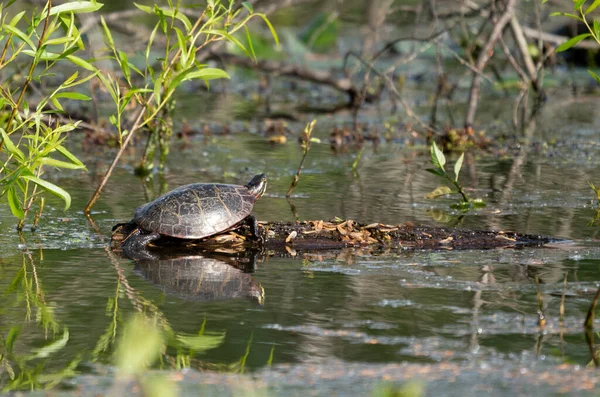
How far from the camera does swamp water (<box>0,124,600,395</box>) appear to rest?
156 inches

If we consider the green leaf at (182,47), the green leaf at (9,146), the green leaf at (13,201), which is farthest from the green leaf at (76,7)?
the green leaf at (13,201)

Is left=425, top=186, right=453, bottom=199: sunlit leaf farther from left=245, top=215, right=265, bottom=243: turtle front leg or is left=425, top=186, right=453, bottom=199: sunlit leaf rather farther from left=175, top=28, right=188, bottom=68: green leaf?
left=175, top=28, right=188, bottom=68: green leaf

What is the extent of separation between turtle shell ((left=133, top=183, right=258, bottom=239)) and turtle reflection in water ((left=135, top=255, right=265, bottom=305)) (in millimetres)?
178

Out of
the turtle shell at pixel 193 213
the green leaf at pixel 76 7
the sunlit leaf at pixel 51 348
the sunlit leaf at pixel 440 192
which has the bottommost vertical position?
the sunlit leaf at pixel 51 348

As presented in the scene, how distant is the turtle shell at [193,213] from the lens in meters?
6.29

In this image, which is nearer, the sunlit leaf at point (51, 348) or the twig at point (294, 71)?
the sunlit leaf at point (51, 348)

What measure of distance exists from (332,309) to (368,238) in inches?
59.7

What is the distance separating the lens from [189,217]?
6.30 meters

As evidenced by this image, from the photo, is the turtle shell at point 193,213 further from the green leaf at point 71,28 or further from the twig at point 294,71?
the twig at point 294,71

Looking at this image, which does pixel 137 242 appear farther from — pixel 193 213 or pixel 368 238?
pixel 368 238

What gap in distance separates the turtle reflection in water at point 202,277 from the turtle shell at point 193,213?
0.58 feet

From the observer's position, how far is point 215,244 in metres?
6.53

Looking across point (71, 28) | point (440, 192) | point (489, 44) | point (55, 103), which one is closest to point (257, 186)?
point (55, 103)

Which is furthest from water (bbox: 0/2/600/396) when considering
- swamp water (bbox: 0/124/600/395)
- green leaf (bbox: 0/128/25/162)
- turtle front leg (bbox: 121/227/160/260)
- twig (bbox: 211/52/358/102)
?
twig (bbox: 211/52/358/102)
